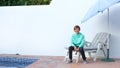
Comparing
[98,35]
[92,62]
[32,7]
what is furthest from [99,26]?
[32,7]

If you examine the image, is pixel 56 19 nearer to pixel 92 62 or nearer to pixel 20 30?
pixel 20 30

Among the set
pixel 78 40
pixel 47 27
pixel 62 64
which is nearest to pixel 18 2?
pixel 47 27

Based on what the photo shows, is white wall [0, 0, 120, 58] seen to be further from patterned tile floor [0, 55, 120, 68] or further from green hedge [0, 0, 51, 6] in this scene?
green hedge [0, 0, 51, 6]

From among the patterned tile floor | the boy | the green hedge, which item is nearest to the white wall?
the patterned tile floor

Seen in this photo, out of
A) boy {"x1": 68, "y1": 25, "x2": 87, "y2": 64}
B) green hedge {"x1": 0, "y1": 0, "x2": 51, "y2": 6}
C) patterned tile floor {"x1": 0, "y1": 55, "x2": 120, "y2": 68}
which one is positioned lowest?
patterned tile floor {"x1": 0, "y1": 55, "x2": 120, "y2": 68}

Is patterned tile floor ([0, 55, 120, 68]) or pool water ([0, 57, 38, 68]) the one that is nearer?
patterned tile floor ([0, 55, 120, 68])

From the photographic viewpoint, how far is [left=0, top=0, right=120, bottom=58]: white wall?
11914 mm

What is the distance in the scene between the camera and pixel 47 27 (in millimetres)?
12328

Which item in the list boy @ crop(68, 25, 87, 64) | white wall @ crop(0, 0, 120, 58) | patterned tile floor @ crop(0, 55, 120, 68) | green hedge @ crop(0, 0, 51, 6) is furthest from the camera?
green hedge @ crop(0, 0, 51, 6)

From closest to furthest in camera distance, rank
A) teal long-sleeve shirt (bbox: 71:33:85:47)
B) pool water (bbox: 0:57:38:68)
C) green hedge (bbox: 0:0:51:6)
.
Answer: teal long-sleeve shirt (bbox: 71:33:85:47)
pool water (bbox: 0:57:38:68)
green hedge (bbox: 0:0:51:6)

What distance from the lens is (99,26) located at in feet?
39.0

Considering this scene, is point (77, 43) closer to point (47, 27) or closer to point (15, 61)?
point (47, 27)

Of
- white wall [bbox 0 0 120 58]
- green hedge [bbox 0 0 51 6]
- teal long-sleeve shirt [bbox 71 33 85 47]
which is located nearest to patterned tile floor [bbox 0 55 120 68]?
teal long-sleeve shirt [bbox 71 33 85 47]

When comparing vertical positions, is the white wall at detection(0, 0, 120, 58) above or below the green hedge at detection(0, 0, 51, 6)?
below
